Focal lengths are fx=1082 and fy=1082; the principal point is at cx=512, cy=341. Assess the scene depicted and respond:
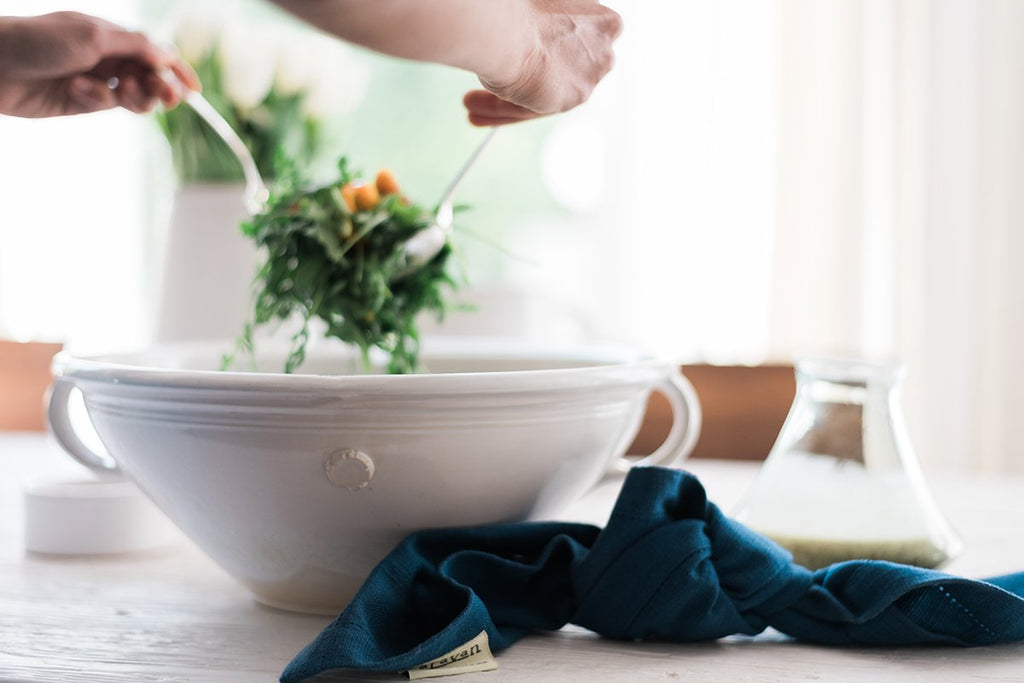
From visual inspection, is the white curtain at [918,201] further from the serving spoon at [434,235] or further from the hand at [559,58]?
the hand at [559,58]

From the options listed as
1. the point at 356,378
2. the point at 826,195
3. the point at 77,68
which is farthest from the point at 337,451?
the point at 826,195

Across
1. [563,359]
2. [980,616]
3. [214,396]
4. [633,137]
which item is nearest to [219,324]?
[563,359]

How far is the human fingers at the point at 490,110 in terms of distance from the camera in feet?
2.34

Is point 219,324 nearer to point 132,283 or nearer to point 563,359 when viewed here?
point 563,359

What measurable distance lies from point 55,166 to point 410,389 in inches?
106

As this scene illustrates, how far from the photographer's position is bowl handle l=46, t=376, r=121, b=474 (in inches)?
28.8

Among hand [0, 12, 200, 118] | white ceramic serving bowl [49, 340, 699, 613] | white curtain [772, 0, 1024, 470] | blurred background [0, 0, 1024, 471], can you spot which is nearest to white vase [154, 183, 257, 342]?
hand [0, 12, 200, 118]

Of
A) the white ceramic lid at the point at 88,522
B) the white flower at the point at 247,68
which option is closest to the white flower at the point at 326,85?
the white flower at the point at 247,68

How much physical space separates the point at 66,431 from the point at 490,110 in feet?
1.19

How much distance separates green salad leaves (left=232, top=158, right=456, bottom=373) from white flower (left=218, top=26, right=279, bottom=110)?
67 cm

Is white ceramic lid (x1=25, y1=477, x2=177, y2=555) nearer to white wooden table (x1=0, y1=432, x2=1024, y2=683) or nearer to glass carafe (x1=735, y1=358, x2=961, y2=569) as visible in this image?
white wooden table (x1=0, y1=432, x2=1024, y2=683)

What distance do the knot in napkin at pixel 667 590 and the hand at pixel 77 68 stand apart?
0.48 m

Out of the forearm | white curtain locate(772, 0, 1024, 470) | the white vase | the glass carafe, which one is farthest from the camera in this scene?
white curtain locate(772, 0, 1024, 470)

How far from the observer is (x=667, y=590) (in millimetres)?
587
